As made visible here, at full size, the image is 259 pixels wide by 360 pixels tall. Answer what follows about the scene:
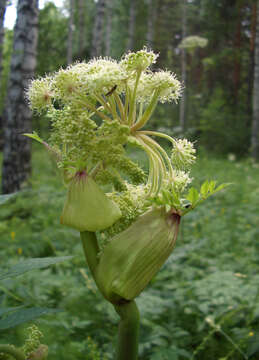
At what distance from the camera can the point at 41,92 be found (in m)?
0.97

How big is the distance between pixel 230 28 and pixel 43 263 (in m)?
21.1

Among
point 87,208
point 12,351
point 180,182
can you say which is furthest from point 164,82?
point 12,351

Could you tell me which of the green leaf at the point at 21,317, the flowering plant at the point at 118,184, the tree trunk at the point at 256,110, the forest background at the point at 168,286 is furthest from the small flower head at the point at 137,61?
the tree trunk at the point at 256,110

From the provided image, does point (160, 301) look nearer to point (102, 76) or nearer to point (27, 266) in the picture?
point (27, 266)

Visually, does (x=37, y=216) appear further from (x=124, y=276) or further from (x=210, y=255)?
(x=124, y=276)

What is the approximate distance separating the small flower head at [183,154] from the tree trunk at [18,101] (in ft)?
15.8

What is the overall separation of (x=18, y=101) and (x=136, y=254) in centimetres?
531

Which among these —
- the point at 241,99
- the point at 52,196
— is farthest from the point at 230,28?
the point at 52,196

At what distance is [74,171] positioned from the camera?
2.82 ft

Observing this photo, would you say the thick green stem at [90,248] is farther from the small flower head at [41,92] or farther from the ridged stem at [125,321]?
the small flower head at [41,92]

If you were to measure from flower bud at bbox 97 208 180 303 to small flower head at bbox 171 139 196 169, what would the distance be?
0.48ft

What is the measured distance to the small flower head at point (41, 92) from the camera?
0.96m

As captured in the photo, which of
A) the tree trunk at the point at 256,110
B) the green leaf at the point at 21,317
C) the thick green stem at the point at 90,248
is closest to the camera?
the green leaf at the point at 21,317

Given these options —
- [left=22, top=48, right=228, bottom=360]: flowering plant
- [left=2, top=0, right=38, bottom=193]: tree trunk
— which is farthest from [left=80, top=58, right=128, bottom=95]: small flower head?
[left=2, top=0, right=38, bottom=193]: tree trunk
